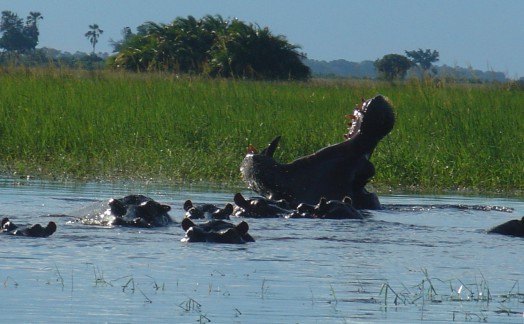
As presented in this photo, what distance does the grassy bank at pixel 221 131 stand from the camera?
1278 centimetres

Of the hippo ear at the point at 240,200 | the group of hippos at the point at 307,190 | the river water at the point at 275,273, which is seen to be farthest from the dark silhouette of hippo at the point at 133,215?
the hippo ear at the point at 240,200

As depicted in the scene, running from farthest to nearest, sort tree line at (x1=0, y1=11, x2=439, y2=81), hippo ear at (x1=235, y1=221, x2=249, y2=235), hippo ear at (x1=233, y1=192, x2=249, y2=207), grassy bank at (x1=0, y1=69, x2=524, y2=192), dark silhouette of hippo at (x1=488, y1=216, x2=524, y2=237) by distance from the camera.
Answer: tree line at (x1=0, y1=11, x2=439, y2=81) → grassy bank at (x1=0, y1=69, x2=524, y2=192) → hippo ear at (x1=233, y1=192, x2=249, y2=207) → dark silhouette of hippo at (x1=488, y1=216, x2=524, y2=237) → hippo ear at (x1=235, y1=221, x2=249, y2=235)

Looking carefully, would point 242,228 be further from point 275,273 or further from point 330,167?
point 330,167

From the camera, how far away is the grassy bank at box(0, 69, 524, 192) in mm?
12781

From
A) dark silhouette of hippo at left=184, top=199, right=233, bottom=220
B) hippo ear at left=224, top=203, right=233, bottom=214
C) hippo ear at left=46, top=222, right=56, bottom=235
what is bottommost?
hippo ear at left=46, top=222, right=56, bottom=235

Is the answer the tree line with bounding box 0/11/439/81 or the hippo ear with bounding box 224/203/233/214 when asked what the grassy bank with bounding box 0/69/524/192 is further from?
the tree line with bounding box 0/11/439/81

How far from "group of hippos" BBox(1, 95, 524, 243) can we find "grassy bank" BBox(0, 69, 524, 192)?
11.5ft

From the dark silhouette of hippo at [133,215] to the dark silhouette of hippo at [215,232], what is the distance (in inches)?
24.6

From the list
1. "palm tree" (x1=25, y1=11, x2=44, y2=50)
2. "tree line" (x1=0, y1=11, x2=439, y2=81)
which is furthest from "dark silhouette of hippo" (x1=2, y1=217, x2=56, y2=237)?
"palm tree" (x1=25, y1=11, x2=44, y2=50)

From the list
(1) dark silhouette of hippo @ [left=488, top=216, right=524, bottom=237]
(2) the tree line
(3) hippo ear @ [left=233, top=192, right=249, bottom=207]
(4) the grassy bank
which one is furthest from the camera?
(2) the tree line

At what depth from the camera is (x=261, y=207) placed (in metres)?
8.53

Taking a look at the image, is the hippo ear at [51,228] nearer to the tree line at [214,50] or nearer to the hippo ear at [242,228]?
the hippo ear at [242,228]

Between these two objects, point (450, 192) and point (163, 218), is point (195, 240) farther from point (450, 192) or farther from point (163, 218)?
point (450, 192)

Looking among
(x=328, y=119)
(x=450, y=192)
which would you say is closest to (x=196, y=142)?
(x=328, y=119)
